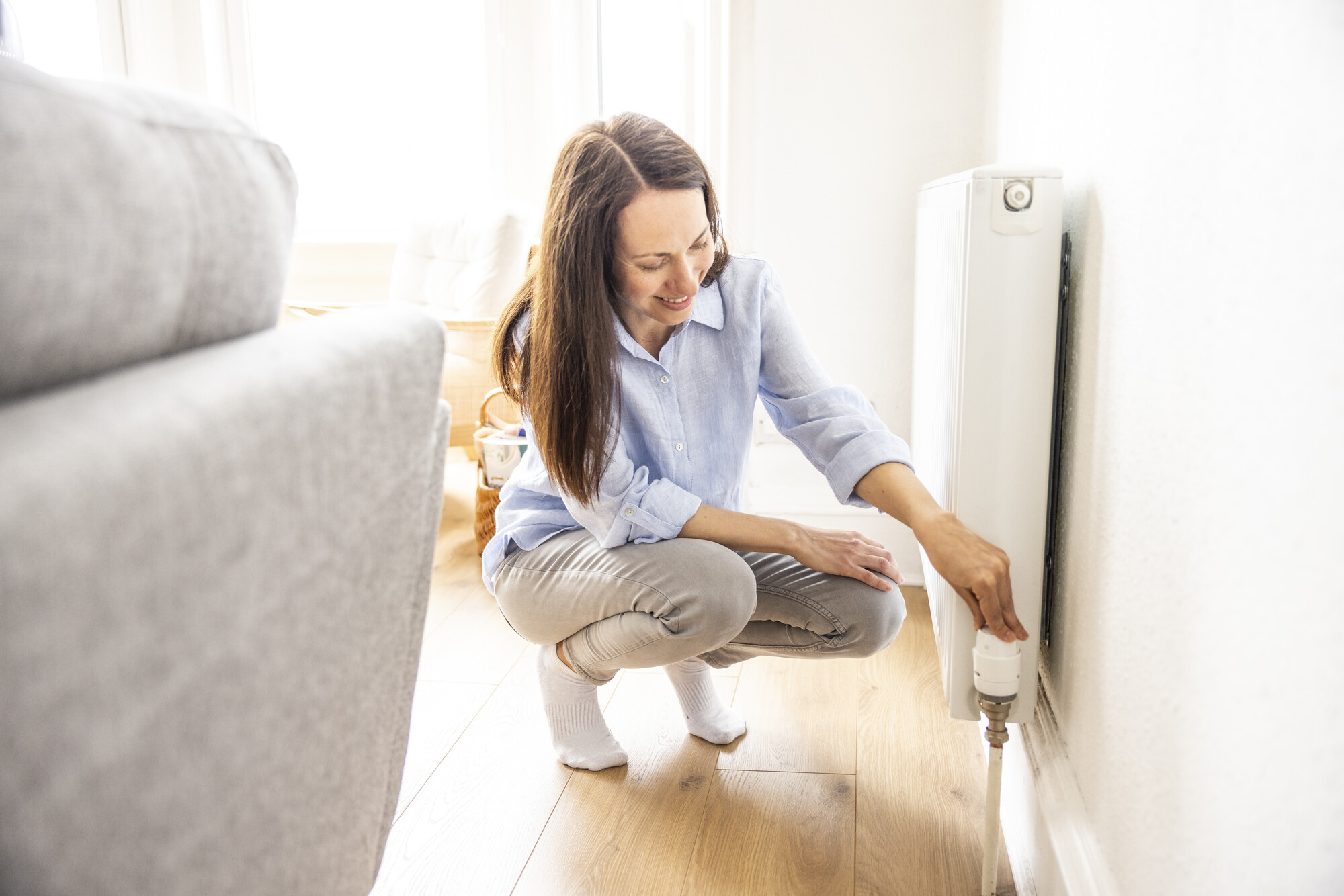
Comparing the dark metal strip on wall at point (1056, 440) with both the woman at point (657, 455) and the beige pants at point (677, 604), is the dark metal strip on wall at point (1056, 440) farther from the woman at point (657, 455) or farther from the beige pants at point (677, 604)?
the beige pants at point (677, 604)

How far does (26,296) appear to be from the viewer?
31 centimetres

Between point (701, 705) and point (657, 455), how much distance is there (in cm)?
42

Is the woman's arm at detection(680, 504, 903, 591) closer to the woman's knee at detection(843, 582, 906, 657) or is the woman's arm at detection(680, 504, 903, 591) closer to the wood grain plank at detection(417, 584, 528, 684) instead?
the woman's knee at detection(843, 582, 906, 657)

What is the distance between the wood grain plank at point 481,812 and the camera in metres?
1.16

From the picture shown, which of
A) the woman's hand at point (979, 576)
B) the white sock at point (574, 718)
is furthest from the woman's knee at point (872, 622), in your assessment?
the white sock at point (574, 718)

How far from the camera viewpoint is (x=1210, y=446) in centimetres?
59

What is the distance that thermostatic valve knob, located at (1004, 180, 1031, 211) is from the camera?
96cm

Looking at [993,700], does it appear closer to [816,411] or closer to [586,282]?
[816,411]

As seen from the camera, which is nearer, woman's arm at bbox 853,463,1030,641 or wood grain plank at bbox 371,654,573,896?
woman's arm at bbox 853,463,1030,641

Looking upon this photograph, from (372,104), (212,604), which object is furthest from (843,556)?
(372,104)

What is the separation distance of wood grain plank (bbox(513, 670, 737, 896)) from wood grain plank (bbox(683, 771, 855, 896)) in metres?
0.03

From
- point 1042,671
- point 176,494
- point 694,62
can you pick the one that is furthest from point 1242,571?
point 694,62

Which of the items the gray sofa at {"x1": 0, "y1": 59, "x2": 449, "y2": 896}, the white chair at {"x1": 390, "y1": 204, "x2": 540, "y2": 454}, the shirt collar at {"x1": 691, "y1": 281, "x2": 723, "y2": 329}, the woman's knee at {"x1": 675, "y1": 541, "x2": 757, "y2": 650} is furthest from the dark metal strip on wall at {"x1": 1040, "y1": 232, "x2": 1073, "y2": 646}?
the white chair at {"x1": 390, "y1": 204, "x2": 540, "y2": 454}

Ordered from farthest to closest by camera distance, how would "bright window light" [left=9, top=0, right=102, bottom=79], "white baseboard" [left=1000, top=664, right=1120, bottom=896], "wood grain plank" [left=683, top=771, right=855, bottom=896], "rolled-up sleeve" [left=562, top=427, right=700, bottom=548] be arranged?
"bright window light" [left=9, top=0, right=102, bottom=79]
"rolled-up sleeve" [left=562, top=427, right=700, bottom=548]
"wood grain plank" [left=683, top=771, right=855, bottom=896]
"white baseboard" [left=1000, top=664, right=1120, bottom=896]
